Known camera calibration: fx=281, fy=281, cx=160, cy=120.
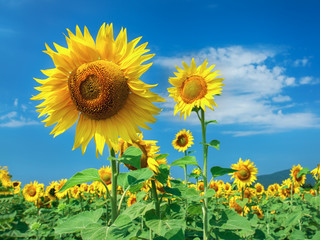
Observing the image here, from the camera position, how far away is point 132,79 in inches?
93.4

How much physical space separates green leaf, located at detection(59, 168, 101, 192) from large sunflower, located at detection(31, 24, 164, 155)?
0.30m

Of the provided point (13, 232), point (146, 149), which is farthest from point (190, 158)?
point (13, 232)

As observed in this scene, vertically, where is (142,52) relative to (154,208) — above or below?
above

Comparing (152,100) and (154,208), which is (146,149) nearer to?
(154,208)

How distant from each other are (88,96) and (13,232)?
4.71m

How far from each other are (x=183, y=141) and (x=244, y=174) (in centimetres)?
217

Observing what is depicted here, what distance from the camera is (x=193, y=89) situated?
5.10m

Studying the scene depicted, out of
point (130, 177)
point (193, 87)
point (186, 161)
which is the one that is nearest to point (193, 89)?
point (193, 87)

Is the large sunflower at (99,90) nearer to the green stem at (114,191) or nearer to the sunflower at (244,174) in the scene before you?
the green stem at (114,191)

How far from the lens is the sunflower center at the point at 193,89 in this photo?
503 cm

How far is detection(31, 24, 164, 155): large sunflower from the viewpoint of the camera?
233 cm

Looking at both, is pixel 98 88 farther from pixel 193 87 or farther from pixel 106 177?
pixel 106 177

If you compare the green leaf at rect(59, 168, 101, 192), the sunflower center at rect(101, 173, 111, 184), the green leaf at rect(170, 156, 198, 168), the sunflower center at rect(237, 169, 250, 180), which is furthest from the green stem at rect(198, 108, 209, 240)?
the sunflower center at rect(237, 169, 250, 180)

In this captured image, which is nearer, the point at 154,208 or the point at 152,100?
the point at 152,100
